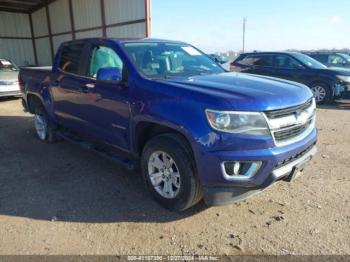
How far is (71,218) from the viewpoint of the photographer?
3.46 metres

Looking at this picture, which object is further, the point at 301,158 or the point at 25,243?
the point at 301,158

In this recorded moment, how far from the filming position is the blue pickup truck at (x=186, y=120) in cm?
287

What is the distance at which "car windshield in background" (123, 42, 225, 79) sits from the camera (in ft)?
12.7

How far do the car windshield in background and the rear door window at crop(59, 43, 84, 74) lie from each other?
112cm

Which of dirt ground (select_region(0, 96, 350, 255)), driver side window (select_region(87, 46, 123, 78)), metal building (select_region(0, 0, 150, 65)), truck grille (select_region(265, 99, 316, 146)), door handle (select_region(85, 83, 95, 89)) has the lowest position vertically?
dirt ground (select_region(0, 96, 350, 255))

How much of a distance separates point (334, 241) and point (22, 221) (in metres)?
3.22

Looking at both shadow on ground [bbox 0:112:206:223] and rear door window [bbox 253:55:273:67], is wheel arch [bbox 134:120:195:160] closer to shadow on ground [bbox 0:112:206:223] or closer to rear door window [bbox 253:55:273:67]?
shadow on ground [bbox 0:112:206:223]

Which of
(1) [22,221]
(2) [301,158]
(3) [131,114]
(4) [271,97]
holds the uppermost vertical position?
(4) [271,97]

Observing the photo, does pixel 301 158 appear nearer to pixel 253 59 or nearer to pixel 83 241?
pixel 83 241

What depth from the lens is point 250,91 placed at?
3.09 m

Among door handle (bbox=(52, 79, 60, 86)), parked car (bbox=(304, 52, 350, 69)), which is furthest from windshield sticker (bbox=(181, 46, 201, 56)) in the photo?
parked car (bbox=(304, 52, 350, 69))

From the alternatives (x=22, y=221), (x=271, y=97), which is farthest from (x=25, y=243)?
(x=271, y=97)

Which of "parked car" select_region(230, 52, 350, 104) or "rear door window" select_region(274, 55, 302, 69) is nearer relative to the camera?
"parked car" select_region(230, 52, 350, 104)

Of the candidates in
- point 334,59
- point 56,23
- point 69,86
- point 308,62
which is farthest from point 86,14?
point 69,86
